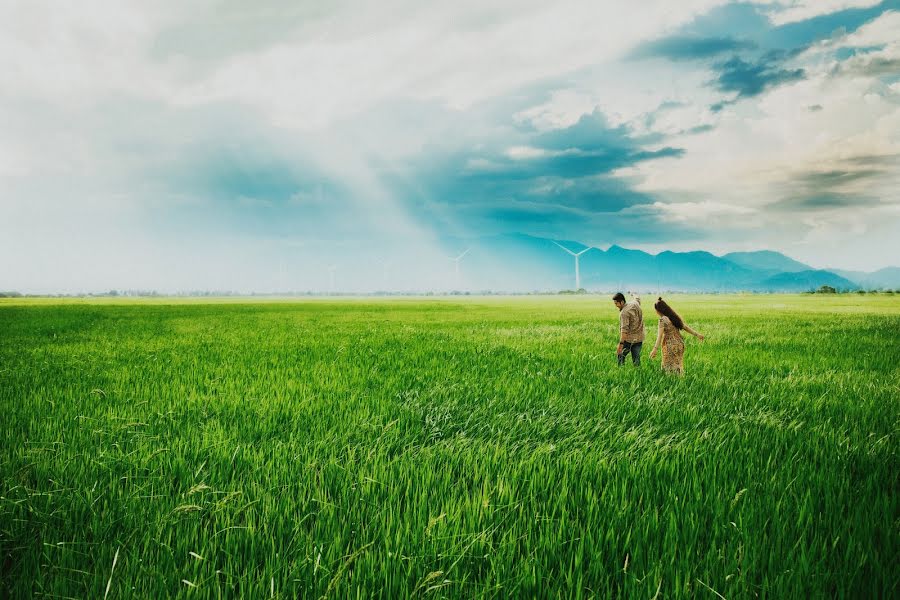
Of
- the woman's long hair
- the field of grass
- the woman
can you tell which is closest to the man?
the woman

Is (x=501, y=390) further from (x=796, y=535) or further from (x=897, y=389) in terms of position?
(x=897, y=389)

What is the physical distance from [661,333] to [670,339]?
34cm

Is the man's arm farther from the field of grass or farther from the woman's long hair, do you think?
the field of grass

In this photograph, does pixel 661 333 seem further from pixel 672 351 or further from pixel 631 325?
pixel 631 325

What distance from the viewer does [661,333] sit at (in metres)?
8.48

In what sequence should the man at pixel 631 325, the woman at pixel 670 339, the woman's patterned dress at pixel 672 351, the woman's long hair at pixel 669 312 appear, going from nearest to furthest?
1. the woman's long hair at pixel 669 312
2. the woman at pixel 670 339
3. the woman's patterned dress at pixel 672 351
4. the man at pixel 631 325

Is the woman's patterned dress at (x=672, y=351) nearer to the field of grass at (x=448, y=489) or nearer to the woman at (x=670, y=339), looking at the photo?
the woman at (x=670, y=339)

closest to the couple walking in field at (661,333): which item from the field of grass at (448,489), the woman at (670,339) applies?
the woman at (670,339)

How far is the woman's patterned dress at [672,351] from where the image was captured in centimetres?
856

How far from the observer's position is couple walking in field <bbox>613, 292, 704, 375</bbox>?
26.9 feet

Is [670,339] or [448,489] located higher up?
[670,339]

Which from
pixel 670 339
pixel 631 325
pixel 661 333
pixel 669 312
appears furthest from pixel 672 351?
pixel 669 312

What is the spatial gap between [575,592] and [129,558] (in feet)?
8.49

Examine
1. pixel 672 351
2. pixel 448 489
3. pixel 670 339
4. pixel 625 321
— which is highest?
pixel 625 321
